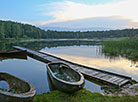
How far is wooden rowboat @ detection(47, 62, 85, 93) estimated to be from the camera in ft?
16.1

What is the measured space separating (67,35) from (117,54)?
84.2 meters

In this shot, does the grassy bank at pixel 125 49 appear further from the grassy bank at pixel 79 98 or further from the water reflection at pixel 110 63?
the grassy bank at pixel 79 98

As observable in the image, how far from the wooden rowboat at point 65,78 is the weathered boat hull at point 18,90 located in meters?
1.28

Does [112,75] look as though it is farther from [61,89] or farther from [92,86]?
[61,89]

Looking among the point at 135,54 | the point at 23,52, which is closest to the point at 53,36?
the point at 23,52

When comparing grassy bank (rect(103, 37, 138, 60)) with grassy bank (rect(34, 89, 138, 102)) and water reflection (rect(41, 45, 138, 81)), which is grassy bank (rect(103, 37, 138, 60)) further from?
grassy bank (rect(34, 89, 138, 102))

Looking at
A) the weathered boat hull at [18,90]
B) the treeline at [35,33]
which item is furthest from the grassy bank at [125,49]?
the treeline at [35,33]

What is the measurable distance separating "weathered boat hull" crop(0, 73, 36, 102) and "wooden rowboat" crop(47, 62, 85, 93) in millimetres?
1280

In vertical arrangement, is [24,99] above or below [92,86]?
above

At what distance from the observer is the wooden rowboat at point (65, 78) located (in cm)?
491

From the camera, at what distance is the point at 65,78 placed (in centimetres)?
704

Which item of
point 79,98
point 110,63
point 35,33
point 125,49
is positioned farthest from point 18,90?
point 35,33

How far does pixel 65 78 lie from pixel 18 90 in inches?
103

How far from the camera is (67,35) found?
325 feet
